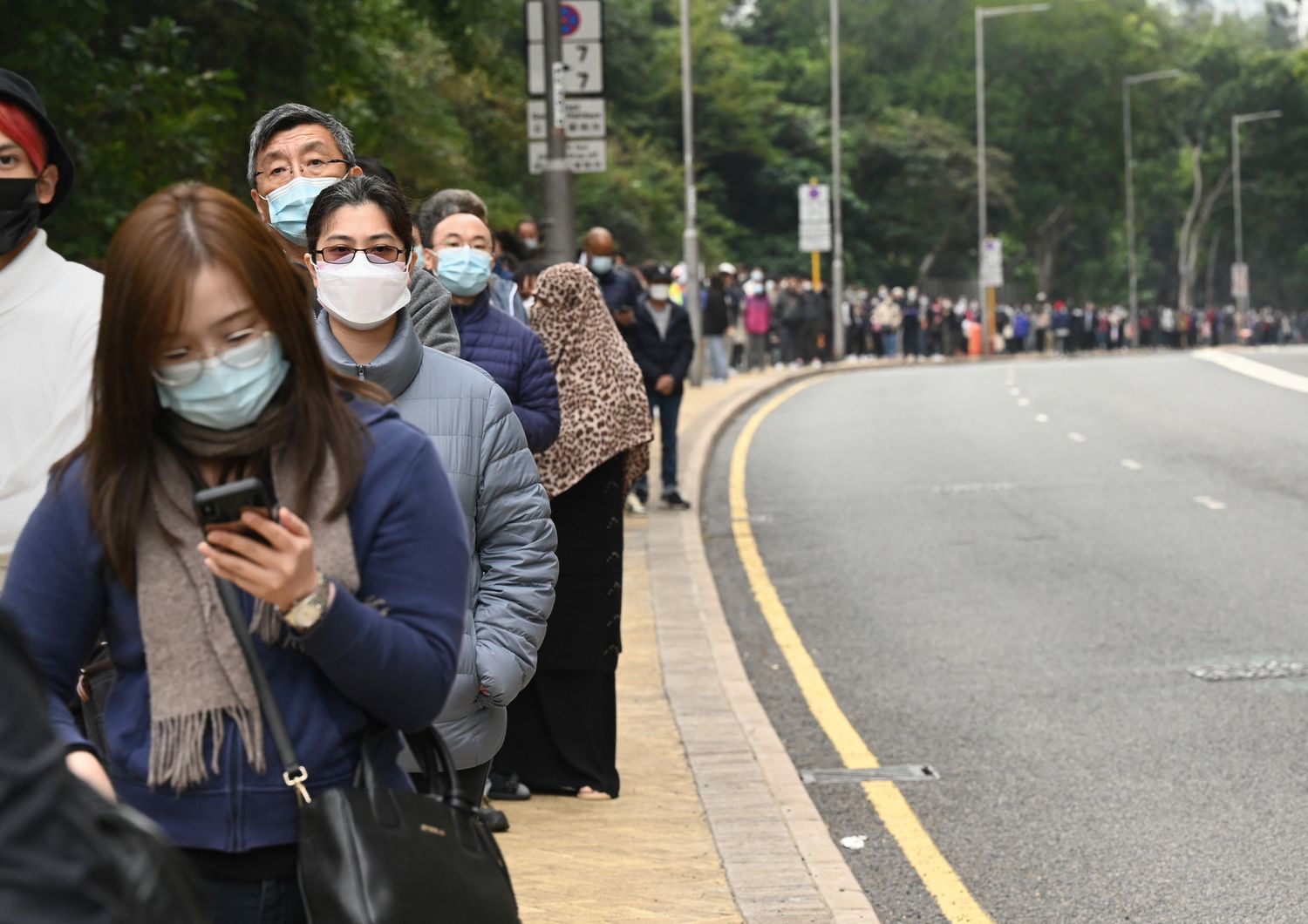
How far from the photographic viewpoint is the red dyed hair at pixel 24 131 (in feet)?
12.5

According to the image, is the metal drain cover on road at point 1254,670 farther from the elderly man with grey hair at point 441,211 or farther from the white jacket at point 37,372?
the white jacket at point 37,372

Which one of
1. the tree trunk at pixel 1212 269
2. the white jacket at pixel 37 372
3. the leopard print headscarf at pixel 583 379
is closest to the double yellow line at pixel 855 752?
the leopard print headscarf at pixel 583 379

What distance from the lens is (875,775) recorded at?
7.77 m

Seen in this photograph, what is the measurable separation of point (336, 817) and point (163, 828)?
28 cm

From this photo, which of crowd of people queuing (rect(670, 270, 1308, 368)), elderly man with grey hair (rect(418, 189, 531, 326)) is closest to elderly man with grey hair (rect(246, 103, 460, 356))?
elderly man with grey hair (rect(418, 189, 531, 326))

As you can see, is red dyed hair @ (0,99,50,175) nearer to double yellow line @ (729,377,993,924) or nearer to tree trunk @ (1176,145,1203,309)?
double yellow line @ (729,377,993,924)

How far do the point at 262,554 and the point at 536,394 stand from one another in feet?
12.5

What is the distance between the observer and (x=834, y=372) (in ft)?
137

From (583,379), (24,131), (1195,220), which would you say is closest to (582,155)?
(583,379)

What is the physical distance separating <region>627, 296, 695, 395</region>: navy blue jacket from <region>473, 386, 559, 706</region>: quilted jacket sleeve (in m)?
9.73

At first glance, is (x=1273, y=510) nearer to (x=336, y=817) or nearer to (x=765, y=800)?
(x=765, y=800)

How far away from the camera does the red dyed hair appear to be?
3805 millimetres

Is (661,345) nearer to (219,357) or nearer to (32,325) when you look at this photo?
(32,325)

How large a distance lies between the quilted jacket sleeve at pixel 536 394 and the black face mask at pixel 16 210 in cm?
249
